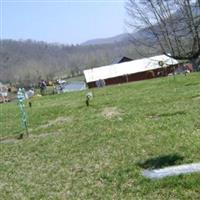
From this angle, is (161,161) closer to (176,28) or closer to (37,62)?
(176,28)

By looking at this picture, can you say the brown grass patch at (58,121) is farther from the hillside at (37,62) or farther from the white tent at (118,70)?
the hillside at (37,62)

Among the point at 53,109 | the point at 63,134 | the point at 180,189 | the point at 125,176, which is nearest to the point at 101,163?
the point at 125,176

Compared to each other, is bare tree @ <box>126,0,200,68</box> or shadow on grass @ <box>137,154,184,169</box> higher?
bare tree @ <box>126,0,200,68</box>

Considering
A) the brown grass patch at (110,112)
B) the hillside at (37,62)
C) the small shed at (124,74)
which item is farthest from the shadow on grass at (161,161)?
the hillside at (37,62)

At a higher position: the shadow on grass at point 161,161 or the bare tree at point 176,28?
the bare tree at point 176,28

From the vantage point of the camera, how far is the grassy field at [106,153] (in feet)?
26.0

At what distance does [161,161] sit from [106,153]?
181cm

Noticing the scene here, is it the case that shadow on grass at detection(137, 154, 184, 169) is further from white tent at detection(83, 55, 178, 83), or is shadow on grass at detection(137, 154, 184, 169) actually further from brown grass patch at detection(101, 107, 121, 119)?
white tent at detection(83, 55, 178, 83)

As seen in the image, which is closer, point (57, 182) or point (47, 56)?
point (57, 182)

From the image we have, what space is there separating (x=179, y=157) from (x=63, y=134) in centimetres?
564

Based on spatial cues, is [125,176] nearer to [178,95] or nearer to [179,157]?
[179,157]

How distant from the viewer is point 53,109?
2114 centimetres

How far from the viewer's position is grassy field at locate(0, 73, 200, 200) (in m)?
7.94

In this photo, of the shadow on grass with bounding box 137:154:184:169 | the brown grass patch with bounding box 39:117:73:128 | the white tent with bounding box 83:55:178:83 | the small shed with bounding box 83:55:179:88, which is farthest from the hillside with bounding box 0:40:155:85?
the shadow on grass with bounding box 137:154:184:169
